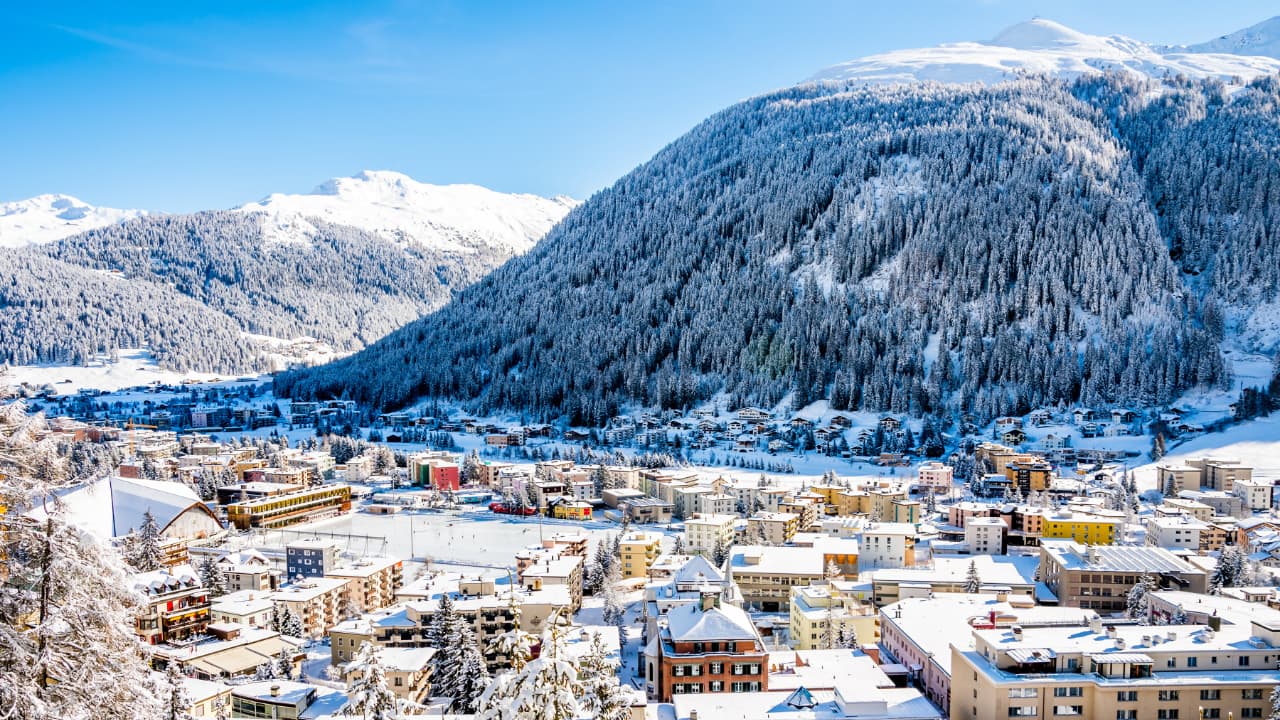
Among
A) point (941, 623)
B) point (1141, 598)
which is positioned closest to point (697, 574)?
point (941, 623)

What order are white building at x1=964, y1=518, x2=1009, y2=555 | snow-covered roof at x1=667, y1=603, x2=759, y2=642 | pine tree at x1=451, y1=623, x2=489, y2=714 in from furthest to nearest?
white building at x1=964, y1=518, x2=1009, y2=555
snow-covered roof at x1=667, y1=603, x2=759, y2=642
pine tree at x1=451, y1=623, x2=489, y2=714

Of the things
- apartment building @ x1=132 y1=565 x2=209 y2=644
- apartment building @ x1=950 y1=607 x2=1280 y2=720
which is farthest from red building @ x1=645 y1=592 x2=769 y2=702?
apartment building @ x1=132 y1=565 x2=209 y2=644

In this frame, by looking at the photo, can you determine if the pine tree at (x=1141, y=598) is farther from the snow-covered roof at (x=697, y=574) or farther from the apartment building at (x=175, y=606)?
the apartment building at (x=175, y=606)

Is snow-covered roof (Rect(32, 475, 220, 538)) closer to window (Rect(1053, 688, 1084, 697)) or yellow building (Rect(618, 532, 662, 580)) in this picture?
yellow building (Rect(618, 532, 662, 580))

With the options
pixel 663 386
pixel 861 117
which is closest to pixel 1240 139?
pixel 861 117

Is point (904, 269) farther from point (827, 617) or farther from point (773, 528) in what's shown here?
point (827, 617)

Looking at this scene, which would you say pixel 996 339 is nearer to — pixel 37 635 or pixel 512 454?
pixel 512 454

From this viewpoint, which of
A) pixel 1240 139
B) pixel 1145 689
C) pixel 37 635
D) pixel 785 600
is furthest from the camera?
pixel 1240 139
